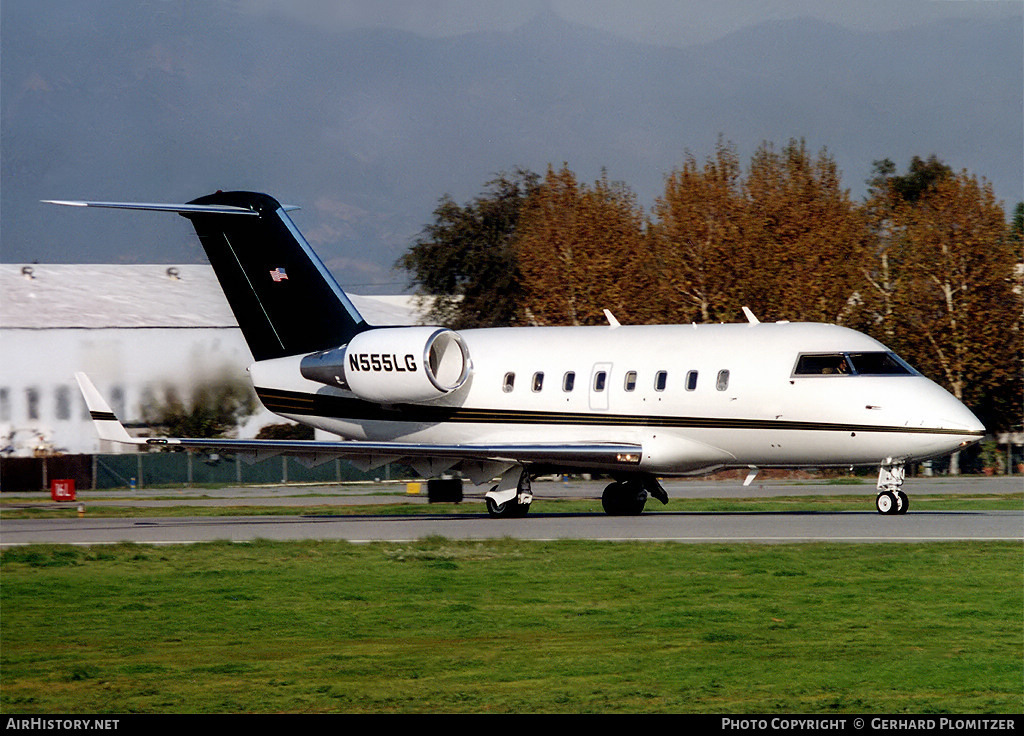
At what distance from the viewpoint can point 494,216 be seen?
82.1 meters

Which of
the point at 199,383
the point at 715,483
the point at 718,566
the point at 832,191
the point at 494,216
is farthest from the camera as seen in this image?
the point at 494,216

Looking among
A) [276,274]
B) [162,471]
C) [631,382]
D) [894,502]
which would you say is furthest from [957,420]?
[162,471]

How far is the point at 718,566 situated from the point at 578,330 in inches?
484

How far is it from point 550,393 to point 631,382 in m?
1.83

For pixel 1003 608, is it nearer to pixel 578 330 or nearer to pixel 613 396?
pixel 613 396

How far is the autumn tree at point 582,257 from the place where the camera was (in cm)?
5891

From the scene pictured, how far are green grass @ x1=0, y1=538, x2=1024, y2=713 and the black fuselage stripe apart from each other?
21.2 ft

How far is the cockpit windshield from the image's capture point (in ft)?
81.9

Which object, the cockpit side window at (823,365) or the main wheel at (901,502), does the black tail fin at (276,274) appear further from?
the main wheel at (901,502)

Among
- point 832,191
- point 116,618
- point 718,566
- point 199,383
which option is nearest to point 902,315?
point 832,191

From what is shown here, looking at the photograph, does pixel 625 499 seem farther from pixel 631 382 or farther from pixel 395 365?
pixel 395 365

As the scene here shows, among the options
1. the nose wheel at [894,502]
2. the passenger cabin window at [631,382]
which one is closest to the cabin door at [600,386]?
the passenger cabin window at [631,382]

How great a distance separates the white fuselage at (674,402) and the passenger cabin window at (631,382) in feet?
0.09
